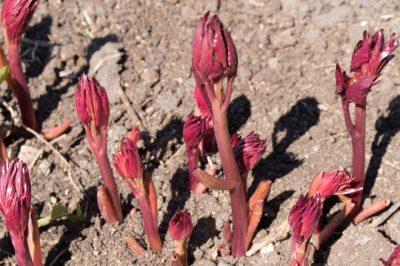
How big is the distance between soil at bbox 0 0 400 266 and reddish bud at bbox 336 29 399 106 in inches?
25.3

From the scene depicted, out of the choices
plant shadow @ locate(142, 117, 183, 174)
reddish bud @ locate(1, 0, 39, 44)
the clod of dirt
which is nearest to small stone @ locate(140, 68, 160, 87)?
the clod of dirt

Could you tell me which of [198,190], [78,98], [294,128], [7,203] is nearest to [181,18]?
[294,128]

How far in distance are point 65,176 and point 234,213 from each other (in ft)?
3.00

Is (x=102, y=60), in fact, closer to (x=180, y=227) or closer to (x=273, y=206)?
(x=273, y=206)

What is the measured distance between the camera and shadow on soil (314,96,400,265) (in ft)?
9.76

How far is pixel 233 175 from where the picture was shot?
8.70 ft

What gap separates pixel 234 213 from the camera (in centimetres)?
278

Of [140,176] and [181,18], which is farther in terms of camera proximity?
[181,18]

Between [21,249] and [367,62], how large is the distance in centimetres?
130

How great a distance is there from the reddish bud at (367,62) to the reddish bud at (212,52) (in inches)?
18.9

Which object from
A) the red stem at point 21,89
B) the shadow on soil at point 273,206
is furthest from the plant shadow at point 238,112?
the red stem at point 21,89

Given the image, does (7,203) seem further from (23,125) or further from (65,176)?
(23,125)

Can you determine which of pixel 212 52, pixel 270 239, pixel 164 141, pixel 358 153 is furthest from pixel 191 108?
pixel 212 52

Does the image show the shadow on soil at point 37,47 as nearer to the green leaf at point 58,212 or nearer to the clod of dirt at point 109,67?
the clod of dirt at point 109,67
